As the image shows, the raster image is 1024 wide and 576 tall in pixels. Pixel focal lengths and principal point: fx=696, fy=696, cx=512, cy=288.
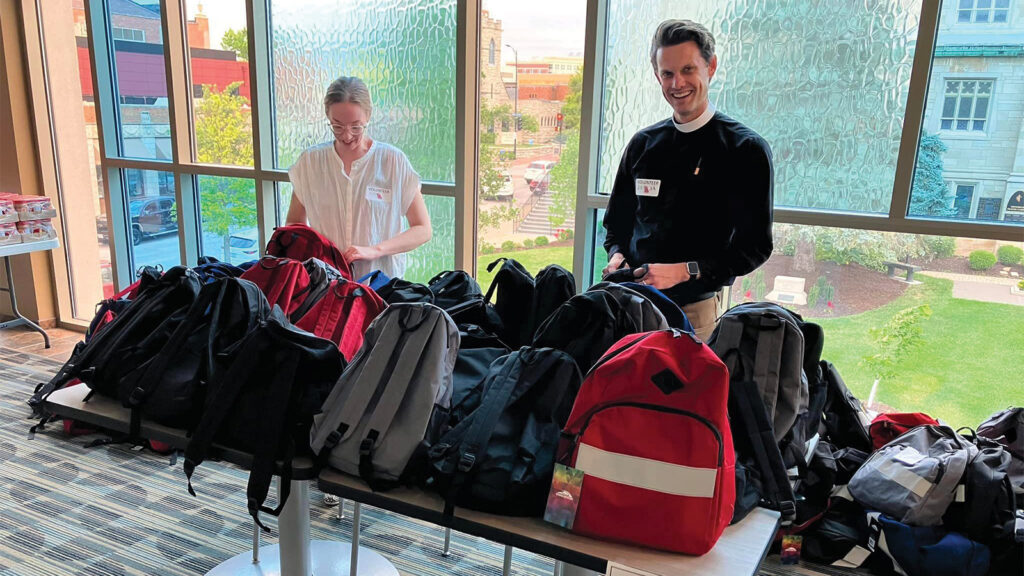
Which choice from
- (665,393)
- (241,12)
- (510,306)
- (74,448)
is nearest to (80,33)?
(241,12)

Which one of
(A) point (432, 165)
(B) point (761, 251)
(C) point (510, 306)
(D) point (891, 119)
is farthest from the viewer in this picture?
(A) point (432, 165)

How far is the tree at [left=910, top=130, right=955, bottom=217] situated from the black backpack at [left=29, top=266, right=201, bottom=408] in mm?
2599

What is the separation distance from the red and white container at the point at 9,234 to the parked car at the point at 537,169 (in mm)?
3352

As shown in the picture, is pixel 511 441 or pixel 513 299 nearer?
pixel 511 441

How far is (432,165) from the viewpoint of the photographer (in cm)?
362

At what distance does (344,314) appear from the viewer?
73.9 inches

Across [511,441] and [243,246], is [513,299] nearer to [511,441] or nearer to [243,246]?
[511,441]

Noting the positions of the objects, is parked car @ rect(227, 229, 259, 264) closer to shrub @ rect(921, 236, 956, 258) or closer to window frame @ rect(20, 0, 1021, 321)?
window frame @ rect(20, 0, 1021, 321)

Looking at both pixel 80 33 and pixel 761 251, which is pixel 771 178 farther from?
pixel 80 33

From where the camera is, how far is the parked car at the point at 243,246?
4484mm

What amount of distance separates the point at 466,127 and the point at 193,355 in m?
2.10

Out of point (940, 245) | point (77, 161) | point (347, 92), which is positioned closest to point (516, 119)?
point (347, 92)

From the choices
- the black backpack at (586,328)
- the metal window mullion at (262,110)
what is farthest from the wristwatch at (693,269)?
the metal window mullion at (262,110)

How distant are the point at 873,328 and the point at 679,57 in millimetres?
1543
